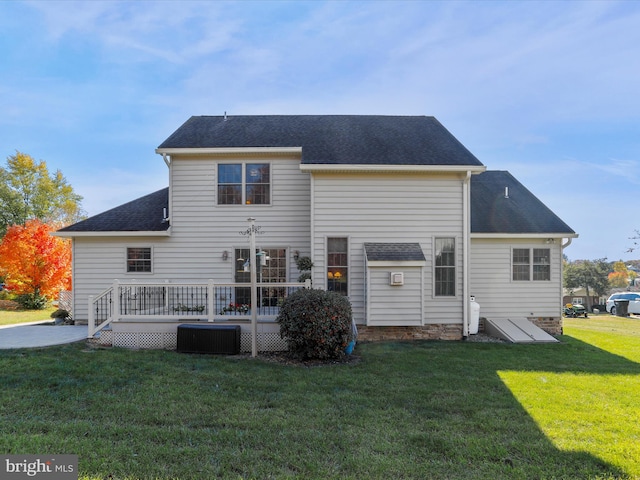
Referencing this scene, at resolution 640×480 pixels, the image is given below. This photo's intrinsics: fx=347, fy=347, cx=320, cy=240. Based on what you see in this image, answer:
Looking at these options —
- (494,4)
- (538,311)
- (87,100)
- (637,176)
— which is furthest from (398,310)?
(637,176)

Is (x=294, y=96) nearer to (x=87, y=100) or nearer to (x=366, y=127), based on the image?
(x=366, y=127)

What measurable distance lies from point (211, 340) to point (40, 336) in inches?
198

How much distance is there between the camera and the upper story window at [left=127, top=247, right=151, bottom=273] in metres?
10.7

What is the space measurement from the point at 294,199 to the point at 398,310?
4.40m

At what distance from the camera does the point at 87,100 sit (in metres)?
16.0

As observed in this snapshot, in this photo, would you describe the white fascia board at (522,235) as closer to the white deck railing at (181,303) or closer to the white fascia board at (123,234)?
the white deck railing at (181,303)

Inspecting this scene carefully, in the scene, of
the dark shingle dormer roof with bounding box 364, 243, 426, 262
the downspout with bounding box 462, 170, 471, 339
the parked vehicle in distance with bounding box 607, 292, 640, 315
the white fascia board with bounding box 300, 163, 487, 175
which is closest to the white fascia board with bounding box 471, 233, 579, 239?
the downspout with bounding box 462, 170, 471, 339

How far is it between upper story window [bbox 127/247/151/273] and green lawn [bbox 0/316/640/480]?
364 cm

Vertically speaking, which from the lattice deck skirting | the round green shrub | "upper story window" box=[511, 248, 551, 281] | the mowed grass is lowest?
the mowed grass

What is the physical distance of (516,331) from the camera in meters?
10.1

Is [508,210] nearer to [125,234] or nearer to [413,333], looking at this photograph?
[413,333]

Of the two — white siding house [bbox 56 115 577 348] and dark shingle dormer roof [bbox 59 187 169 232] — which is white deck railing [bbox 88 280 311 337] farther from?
dark shingle dormer roof [bbox 59 187 169 232]

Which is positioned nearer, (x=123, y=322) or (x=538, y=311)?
(x=123, y=322)

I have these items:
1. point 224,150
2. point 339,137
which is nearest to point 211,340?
point 224,150
